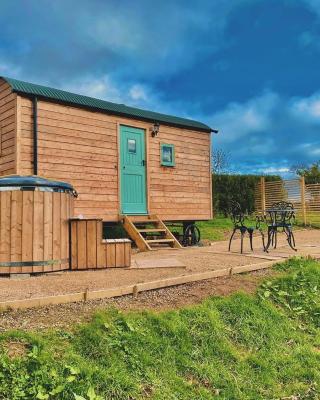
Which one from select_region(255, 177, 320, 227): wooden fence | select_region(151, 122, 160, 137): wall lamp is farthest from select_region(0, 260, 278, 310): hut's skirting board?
select_region(255, 177, 320, 227): wooden fence

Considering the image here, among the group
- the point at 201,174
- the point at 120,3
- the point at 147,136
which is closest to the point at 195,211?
the point at 201,174

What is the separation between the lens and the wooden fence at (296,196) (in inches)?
709

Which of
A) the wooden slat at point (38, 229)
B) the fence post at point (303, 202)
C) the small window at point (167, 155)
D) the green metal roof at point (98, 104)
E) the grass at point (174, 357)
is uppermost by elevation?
the green metal roof at point (98, 104)

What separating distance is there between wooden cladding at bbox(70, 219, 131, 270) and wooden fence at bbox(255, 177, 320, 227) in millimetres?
13178

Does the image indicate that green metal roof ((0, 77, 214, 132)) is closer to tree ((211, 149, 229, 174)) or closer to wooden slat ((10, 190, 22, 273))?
wooden slat ((10, 190, 22, 273))

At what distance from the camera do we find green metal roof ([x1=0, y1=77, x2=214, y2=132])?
8145 millimetres

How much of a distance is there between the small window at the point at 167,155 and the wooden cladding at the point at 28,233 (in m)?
5.24

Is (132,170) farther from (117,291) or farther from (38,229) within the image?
(117,291)

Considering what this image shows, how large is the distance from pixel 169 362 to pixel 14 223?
3.26m

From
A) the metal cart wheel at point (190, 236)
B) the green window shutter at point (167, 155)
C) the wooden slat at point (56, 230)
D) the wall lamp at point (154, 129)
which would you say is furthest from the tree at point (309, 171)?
the wooden slat at point (56, 230)

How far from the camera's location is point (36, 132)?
26.6 ft

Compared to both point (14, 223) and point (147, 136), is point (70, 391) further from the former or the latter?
point (147, 136)

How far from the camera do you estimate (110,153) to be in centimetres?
946

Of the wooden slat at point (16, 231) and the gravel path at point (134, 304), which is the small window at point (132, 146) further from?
the gravel path at point (134, 304)
